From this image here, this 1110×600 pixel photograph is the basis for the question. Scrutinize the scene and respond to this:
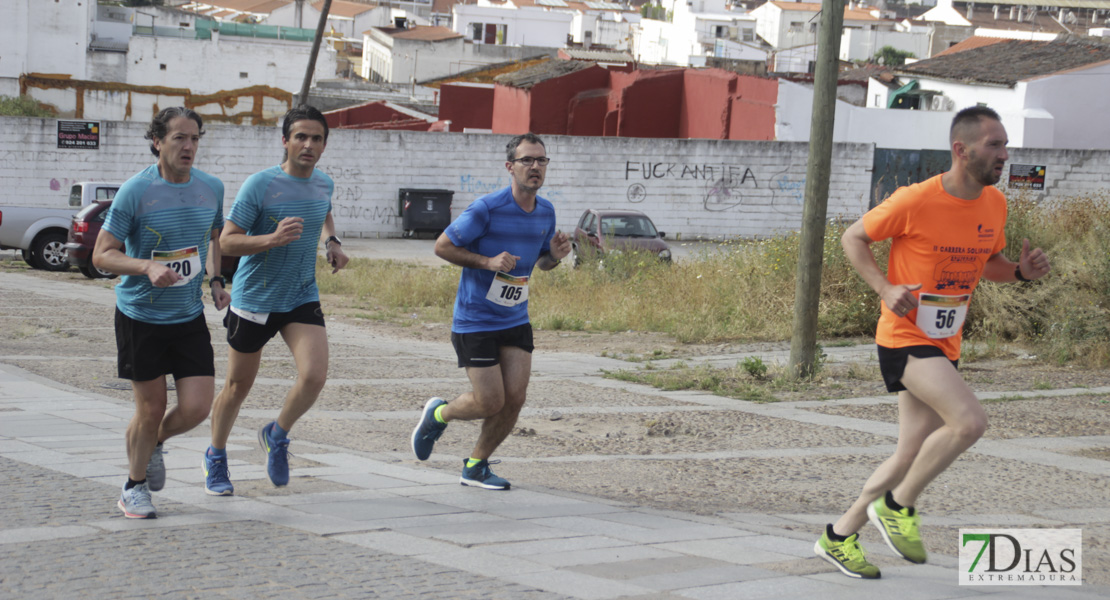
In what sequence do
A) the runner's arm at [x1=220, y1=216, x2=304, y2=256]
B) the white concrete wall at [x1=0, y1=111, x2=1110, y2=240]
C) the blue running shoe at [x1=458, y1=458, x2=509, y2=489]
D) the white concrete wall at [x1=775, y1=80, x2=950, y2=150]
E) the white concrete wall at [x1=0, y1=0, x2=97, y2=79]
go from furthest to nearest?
the white concrete wall at [x1=0, y1=0, x2=97, y2=79] < the white concrete wall at [x1=775, y1=80, x2=950, y2=150] < the white concrete wall at [x1=0, y1=111, x2=1110, y2=240] < the blue running shoe at [x1=458, y1=458, x2=509, y2=489] < the runner's arm at [x1=220, y1=216, x2=304, y2=256]

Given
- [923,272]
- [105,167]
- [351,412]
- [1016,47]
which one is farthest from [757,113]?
[923,272]

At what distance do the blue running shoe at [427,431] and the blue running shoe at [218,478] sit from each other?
3.57 feet

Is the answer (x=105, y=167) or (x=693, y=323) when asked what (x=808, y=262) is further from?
(x=105, y=167)

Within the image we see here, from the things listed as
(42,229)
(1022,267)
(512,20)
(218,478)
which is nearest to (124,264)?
(218,478)

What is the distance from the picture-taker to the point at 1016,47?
1581 inches

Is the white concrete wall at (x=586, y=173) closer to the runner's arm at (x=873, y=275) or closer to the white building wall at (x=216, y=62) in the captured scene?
the white building wall at (x=216, y=62)

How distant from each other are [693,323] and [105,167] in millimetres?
19886

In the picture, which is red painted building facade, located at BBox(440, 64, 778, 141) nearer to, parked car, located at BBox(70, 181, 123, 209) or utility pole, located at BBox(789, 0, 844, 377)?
parked car, located at BBox(70, 181, 123, 209)

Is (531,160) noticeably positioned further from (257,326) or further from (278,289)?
(257,326)

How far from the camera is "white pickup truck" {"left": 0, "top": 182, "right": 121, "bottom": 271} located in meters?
19.8

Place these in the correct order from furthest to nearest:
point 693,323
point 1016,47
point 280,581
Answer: point 1016,47
point 693,323
point 280,581

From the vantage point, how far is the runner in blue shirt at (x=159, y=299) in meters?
5.04

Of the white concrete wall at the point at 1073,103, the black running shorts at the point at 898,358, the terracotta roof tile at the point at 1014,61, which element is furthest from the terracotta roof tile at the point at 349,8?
the black running shorts at the point at 898,358

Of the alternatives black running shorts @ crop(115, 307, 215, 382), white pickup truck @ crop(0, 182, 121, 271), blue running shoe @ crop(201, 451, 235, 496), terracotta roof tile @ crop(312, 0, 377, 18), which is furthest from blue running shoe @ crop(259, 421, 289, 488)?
terracotta roof tile @ crop(312, 0, 377, 18)
